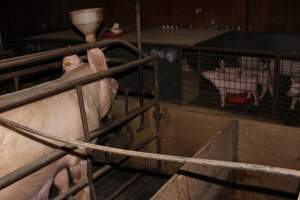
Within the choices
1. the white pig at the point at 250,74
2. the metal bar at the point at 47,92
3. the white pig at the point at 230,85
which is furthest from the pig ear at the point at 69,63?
the white pig at the point at 250,74

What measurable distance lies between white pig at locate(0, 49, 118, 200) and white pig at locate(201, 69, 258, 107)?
156 cm

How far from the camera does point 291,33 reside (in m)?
5.28

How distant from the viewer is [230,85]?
4609 millimetres

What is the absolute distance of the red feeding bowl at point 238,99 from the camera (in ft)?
15.3

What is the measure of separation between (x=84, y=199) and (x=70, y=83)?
1280 millimetres

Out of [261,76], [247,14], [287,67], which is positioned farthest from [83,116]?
[247,14]

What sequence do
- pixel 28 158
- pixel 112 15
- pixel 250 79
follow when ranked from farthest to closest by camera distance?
pixel 112 15 → pixel 250 79 → pixel 28 158

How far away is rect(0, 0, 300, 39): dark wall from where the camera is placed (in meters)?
5.47

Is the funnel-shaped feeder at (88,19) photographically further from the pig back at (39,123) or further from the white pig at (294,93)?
the white pig at (294,93)

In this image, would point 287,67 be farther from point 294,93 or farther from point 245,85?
point 245,85

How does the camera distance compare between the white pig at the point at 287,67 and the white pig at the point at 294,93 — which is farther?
the white pig at the point at 287,67

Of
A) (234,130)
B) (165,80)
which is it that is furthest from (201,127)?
(165,80)

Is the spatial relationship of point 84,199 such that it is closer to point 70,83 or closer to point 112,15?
point 70,83

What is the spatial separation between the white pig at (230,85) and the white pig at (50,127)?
1.56m
